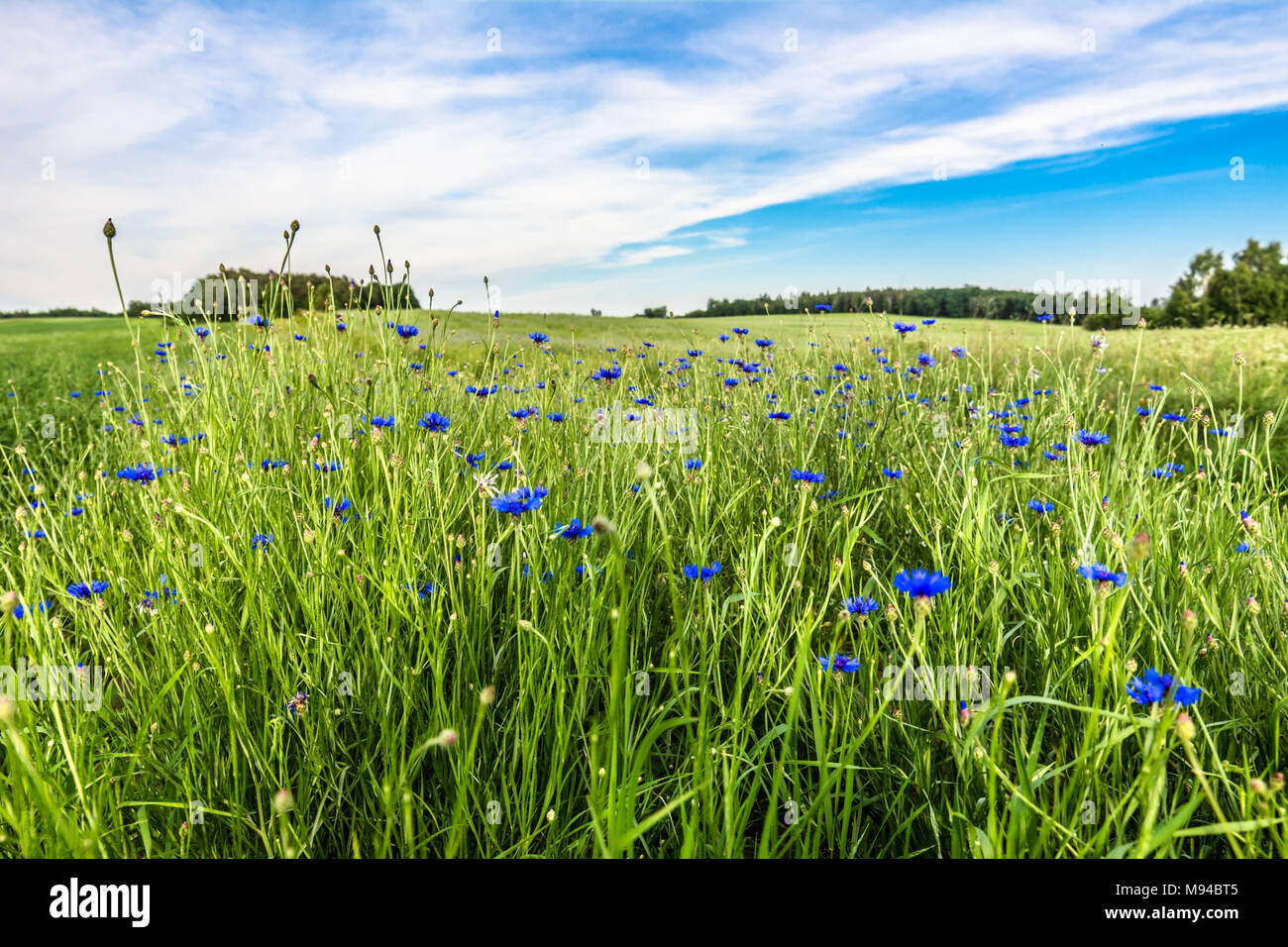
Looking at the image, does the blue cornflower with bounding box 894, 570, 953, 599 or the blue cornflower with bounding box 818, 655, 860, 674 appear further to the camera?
the blue cornflower with bounding box 818, 655, 860, 674

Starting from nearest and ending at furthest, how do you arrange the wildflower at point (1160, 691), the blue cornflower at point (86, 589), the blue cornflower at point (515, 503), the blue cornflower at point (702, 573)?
the wildflower at point (1160, 691)
the blue cornflower at point (515, 503)
the blue cornflower at point (702, 573)
the blue cornflower at point (86, 589)

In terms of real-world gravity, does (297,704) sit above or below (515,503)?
below

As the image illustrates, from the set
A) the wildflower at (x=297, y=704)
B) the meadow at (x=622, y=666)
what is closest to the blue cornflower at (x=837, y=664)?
the meadow at (x=622, y=666)

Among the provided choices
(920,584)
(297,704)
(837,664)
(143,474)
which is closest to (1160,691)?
(920,584)

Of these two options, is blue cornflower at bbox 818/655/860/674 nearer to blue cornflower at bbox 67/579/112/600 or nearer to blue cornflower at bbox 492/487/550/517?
blue cornflower at bbox 492/487/550/517

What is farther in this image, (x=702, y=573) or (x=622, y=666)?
(x=702, y=573)

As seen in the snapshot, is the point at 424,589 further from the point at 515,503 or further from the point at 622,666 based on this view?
the point at 622,666

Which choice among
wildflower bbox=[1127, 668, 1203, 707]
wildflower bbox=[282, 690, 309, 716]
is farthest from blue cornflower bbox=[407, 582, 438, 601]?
wildflower bbox=[1127, 668, 1203, 707]

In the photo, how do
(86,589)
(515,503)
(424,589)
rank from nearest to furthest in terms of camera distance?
(515,503) < (424,589) < (86,589)

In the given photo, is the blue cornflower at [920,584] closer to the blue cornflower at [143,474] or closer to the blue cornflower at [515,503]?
the blue cornflower at [515,503]

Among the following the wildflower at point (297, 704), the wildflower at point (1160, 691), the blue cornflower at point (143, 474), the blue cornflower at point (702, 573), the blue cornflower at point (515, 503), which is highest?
A: the blue cornflower at point (143, 474)
